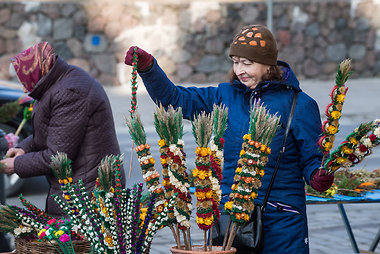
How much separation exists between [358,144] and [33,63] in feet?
6.30

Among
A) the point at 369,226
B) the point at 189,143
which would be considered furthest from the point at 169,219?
the point at 189,143

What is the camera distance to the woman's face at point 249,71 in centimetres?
330

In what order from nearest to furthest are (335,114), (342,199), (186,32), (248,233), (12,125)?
(335,114) → (248,233) → (342,199) → (12,125) → (186,32)

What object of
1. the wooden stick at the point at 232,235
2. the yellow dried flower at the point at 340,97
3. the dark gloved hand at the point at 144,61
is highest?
the dark gloved hand at the point at 144,61

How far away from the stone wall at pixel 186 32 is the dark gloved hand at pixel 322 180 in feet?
53.8

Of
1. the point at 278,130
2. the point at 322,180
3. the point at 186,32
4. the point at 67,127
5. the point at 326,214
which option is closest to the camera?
the point at 322,180

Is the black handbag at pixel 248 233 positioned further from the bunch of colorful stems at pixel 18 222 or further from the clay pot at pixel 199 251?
the bunch of colorful stems at pixel 18 222

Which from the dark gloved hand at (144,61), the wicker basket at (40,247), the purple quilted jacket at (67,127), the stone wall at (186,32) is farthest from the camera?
the stone wall at (186,32)

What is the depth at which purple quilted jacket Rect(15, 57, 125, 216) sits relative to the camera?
377 centimetres

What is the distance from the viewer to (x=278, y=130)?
3.24m

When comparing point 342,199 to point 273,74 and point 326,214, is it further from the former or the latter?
point 326,214

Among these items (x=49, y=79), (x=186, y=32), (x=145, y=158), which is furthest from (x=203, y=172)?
(x=186, y=32)

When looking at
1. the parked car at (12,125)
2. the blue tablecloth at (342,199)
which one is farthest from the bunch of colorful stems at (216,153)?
the parked car at (12,125)

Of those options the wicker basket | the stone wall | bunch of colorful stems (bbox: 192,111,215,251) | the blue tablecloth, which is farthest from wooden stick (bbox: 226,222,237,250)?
the stone wall
